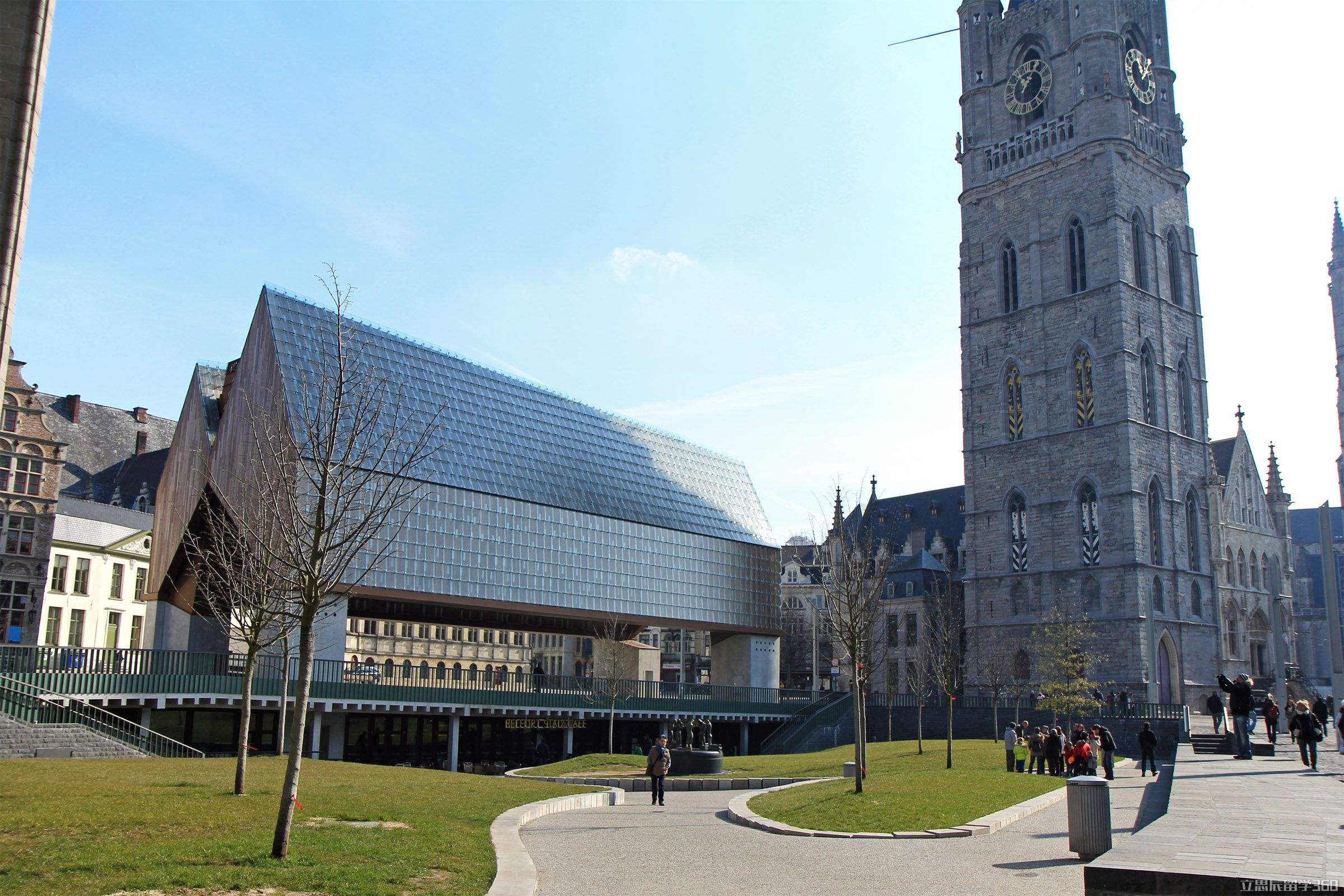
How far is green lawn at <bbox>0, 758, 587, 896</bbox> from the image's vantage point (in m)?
11.0

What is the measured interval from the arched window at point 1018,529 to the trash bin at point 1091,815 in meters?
58.6

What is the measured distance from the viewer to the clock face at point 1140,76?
7306 cm

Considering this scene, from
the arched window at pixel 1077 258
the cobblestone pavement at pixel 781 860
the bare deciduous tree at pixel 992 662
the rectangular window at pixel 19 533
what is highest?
the arched window at pixel 1077 258

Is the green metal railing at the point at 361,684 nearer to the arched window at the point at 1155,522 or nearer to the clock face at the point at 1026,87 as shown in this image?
the arched window at the point at 1155,522

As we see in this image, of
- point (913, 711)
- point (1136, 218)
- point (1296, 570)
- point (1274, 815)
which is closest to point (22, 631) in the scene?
point (913, 711)

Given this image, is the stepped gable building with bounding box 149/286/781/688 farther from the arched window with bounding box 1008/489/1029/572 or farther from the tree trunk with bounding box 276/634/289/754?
the arched window with bounding box 1008/489/1029/572

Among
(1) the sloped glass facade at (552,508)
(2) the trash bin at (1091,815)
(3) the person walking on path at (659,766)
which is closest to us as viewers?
(2) the trash bin at (1091,815)

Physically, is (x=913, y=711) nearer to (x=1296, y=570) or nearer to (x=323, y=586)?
(x=323, y=586)

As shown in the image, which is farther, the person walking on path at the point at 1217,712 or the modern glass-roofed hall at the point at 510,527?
the modern glass-roofed hall at the point at 510,527

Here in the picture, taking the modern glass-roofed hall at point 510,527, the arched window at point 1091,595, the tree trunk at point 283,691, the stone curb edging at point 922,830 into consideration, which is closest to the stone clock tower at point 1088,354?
the arched window at point 1091,595

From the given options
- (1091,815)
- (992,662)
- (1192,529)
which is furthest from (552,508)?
(1091,815)

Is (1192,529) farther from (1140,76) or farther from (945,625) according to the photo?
(1140,76)

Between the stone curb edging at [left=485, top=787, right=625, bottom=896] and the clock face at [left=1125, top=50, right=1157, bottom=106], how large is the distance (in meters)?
65.0

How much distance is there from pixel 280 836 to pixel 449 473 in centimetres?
4154
